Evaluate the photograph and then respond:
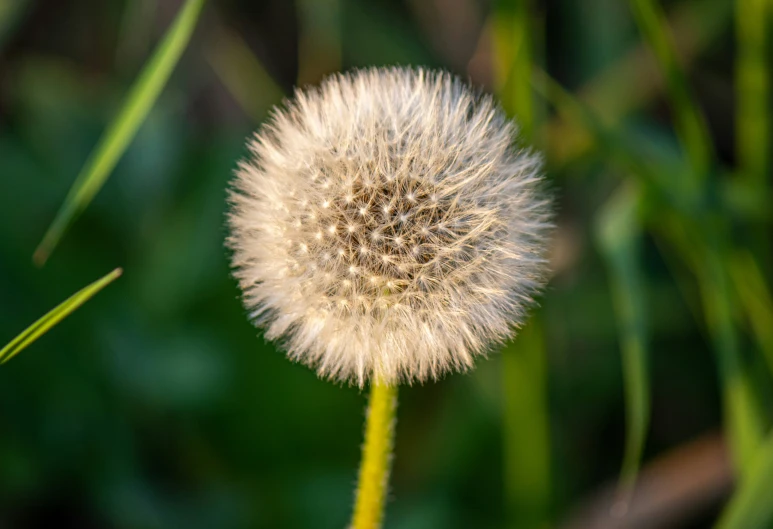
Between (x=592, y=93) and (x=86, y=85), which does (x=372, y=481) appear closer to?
(x=592, y=93)

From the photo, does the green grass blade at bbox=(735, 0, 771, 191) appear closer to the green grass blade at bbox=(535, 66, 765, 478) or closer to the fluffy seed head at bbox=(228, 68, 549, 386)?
the green grass blade at bbox=(535, 66, 765, 478)

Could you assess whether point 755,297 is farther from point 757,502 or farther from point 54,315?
point 54,315

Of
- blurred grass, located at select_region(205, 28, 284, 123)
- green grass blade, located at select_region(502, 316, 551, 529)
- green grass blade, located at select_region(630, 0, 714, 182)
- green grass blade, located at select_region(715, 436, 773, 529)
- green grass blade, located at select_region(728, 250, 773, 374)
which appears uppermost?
blurred grass, located at select_region(205, 28, 284, 123)

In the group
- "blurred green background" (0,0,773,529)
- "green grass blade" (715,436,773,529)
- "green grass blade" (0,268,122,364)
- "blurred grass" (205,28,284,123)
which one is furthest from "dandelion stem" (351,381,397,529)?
"blurred grass" (205,28,284,123)

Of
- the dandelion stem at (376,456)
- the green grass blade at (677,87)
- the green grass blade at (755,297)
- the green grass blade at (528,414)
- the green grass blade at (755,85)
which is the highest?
the green grass blade at (755,85)

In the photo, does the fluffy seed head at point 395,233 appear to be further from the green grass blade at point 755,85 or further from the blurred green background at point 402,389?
the green grass blade at point 755,85

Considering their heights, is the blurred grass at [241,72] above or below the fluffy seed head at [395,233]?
above

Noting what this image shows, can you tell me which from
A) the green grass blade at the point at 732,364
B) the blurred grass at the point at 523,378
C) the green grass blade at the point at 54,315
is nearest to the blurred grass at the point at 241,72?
the blurred grass at the point at 523,378

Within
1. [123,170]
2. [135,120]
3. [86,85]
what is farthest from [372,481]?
[86,85]
